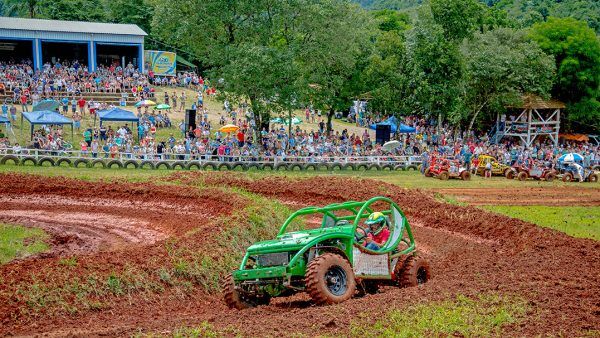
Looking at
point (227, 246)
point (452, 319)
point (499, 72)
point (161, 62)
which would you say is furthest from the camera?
point (161, 62)

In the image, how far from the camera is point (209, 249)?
18562 millimetres

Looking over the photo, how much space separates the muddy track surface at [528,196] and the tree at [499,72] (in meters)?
16.4

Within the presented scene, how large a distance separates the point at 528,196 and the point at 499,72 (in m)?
21.2

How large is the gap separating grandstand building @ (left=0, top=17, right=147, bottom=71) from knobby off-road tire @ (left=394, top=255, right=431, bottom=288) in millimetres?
51291

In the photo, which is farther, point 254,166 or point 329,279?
point 254,166

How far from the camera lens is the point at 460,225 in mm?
25406

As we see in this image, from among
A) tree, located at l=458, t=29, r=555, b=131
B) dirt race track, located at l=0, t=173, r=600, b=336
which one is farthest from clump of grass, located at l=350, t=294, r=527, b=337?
tree, located at l=458, t=29, r=555, b=131

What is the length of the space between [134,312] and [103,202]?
15.1 m

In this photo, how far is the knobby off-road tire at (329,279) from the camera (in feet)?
43.0

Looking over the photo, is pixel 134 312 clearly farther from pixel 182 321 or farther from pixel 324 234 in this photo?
pixel 324 234

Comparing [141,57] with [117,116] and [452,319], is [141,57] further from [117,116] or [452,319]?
[452,319]

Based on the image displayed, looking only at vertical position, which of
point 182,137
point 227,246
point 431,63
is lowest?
point 227,246

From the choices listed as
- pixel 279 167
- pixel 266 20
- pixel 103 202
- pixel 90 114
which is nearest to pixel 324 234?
pixel 103 202

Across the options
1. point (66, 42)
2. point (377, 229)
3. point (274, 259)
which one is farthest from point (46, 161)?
point (274, 259)
